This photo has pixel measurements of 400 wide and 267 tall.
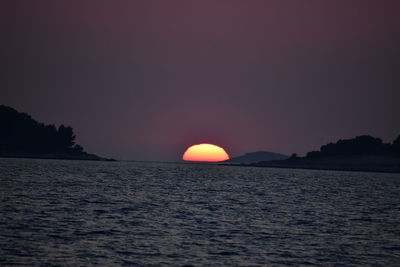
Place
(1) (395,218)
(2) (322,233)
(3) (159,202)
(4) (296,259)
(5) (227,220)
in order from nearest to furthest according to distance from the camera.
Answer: (4) (296,259)
(2) (322,233)
(5) (227,220)
(1) (395,218)
(3) (159,202)

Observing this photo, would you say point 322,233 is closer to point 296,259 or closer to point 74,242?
point 296,259

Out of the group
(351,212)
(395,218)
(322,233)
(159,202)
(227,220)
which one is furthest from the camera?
(159,202)

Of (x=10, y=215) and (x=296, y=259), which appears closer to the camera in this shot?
(x=296, y=259)

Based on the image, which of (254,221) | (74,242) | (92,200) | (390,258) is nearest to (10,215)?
(74,242)

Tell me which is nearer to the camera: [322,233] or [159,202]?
[322,233]

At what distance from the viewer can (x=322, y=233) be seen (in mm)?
38219

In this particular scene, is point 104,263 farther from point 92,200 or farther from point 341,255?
point 92,200

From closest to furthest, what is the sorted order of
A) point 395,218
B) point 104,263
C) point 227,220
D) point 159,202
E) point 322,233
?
point 104,263 < point 322,233 < point 227,220 < point 395,218 < point 159,202

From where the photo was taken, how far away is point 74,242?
101ft

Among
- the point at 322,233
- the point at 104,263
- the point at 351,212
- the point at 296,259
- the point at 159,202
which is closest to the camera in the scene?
the point at 104,263

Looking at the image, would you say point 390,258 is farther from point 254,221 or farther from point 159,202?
point 159,202

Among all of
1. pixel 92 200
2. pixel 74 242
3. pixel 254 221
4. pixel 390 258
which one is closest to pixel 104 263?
pixel 74 242

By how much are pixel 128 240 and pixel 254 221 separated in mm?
15247

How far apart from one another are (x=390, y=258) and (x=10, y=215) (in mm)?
29468
